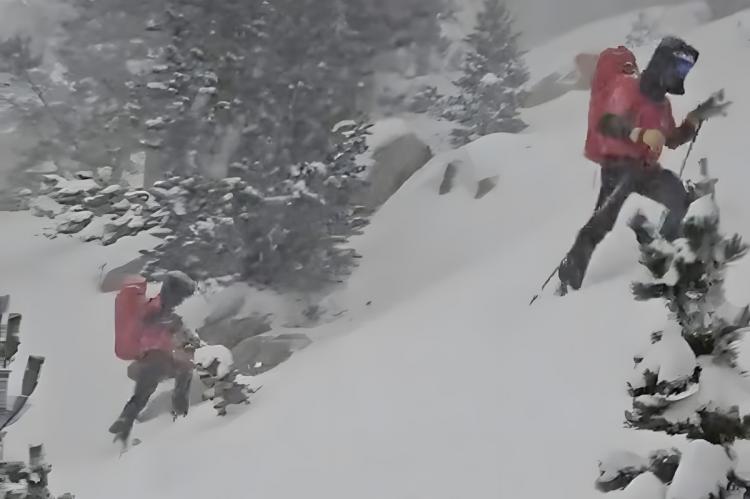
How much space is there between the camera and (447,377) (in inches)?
135

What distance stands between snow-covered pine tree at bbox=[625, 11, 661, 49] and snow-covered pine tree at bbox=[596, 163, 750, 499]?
9.04 meters

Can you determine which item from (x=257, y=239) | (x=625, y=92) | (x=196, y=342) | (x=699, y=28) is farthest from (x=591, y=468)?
(x=699, y=28)

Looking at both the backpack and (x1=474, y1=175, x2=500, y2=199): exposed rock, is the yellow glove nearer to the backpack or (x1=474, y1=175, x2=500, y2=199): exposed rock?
the backpack

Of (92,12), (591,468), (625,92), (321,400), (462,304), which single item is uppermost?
(92,12)

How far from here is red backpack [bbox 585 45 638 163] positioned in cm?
372

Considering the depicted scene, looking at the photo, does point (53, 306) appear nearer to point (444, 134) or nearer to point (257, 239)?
point (257, 239)

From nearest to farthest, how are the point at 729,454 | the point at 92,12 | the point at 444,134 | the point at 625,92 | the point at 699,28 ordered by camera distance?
the point at 729,454
the point at 625,92
the point at 699,28
the point at 444,134
the point at 92,12

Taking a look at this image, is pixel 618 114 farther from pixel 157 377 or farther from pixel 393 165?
pixel 393 165

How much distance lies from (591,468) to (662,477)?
50 cm

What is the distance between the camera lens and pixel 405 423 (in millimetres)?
3061

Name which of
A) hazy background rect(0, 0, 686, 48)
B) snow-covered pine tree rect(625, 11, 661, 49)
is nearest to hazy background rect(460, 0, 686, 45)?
hazy background rect(0, 0, 686, 48)

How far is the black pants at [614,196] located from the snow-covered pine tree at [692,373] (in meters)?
1.73

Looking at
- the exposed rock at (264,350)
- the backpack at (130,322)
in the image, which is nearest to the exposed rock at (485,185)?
the exposed rock at (264,350)

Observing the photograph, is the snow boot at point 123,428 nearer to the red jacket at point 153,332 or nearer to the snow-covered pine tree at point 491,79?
the red jacket at point 153,332
